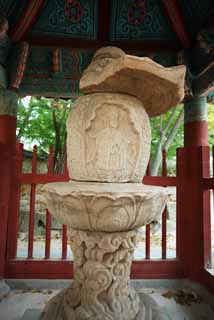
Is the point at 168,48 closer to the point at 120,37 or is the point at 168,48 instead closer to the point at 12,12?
the point at 120,37

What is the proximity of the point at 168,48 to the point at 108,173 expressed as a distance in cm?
280

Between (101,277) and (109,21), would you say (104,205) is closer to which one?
(101,277)

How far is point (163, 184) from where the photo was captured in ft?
10.8

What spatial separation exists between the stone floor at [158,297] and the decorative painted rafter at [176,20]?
11.8ft

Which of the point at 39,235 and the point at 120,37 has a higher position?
the point at 120,37

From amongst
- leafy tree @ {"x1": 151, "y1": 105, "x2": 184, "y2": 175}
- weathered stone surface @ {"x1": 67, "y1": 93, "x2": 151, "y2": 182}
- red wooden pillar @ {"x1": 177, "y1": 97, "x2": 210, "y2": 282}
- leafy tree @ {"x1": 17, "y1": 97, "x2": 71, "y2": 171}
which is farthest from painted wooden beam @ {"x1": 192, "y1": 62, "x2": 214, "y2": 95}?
leafy tree @ {"x1": 17, "y1": 97, "x2": 71, "y2": 171}

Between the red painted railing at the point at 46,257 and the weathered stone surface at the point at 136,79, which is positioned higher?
the weathered stone surface at the point at 136,79

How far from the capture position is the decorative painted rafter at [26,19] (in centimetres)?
319

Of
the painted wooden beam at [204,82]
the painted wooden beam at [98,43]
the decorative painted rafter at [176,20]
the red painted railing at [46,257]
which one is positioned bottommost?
the red painted railing at [46,257]

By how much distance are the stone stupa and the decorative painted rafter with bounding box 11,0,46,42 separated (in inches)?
78.8

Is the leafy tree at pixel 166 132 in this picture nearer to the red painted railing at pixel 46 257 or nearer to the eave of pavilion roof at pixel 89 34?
the eave of pavilion roof at pixel 89 34

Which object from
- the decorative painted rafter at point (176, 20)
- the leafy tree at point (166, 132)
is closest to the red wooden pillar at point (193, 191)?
the decorative painted rafter at point (176, 20)

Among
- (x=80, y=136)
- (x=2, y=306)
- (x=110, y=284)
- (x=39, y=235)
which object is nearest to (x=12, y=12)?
(x=80, y=136)

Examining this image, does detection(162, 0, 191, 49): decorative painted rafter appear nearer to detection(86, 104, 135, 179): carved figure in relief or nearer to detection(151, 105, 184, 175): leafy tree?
detection(86, 104, 135, 179): carved figure in relief
